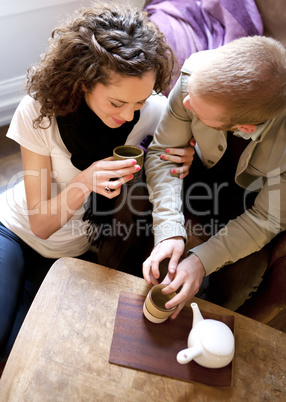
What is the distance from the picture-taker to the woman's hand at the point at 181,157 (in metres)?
1.41

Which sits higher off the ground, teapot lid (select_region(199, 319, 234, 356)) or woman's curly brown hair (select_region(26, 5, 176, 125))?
woman's curly brown hair (select_region(26, 5, 176, 125))

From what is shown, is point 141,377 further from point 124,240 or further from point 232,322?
point 124,240

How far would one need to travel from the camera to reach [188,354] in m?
0.95

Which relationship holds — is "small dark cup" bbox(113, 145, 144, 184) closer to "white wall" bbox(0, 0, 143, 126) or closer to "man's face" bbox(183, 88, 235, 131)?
"man's face" bbox(183, 88, 235, 131)

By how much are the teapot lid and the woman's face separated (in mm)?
694

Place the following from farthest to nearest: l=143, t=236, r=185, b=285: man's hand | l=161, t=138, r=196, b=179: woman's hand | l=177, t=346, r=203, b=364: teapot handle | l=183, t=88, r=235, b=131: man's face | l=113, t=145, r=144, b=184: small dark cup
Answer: l=161, t=138, r=196, b=179: woman's hand
l=113, t=145, r=144, b=184: small dark cup
l=143, t=236, r=185, b=285: man's hand
l=183, t=88, r=235, b=131: man's face
l=177, t=346, r=203, b=364: teapot handle

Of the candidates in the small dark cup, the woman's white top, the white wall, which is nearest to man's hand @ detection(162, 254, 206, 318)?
the small dark cup

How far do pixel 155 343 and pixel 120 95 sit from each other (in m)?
0.74

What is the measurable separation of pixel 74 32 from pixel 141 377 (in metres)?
1.02

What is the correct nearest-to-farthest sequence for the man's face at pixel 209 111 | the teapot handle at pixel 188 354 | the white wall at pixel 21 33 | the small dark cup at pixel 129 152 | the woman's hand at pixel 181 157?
A: the teapot handle at pixel 188 354 → the man's face at pixel 209 111 → the small dark cup at pixel 129 152 → the woman's hand at pixel 181 157 → the white wall at pixel 21 33

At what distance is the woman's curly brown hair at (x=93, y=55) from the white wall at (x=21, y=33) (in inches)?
41.7

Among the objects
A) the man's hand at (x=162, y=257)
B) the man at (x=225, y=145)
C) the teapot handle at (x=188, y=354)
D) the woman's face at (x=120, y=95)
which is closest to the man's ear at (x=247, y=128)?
the man at (x=225, y=145)

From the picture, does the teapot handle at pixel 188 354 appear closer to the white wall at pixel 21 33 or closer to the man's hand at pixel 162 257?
the man's hand at pixel 162 257

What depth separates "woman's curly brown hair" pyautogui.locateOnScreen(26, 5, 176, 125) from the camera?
1.09 meters
